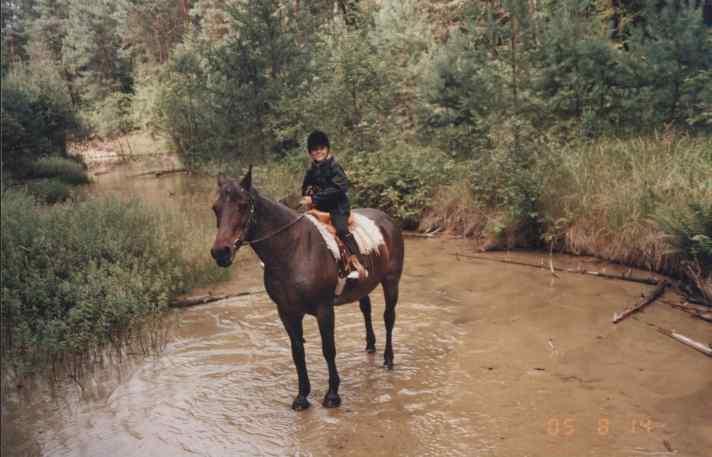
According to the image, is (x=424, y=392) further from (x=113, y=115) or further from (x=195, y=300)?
(x=113, y=115)

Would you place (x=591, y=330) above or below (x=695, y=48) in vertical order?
below

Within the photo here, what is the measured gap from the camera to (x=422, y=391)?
5680 millimetres

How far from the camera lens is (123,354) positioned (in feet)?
22.3

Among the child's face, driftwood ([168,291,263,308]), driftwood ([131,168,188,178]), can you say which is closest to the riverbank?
the child's face

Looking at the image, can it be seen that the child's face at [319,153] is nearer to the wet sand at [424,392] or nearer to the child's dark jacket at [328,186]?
the child's dark jacket at [328,186]

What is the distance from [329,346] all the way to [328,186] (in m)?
1.59

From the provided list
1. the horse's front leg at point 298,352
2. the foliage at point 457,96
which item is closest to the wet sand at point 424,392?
the horse's front leg at point 298,352

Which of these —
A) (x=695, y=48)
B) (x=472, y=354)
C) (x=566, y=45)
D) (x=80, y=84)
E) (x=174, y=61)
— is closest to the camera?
(x=472, y=354)

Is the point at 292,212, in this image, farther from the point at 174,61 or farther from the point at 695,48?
the point at 174,61

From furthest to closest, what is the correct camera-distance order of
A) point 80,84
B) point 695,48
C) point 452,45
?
point 80,84, point 452,45, point 695,48

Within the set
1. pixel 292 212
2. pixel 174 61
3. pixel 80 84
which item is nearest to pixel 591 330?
pixel 292 212

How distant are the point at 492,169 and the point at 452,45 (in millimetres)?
4654

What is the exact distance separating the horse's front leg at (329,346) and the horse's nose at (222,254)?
1115 mm

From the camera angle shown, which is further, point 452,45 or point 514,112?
point 452,45
